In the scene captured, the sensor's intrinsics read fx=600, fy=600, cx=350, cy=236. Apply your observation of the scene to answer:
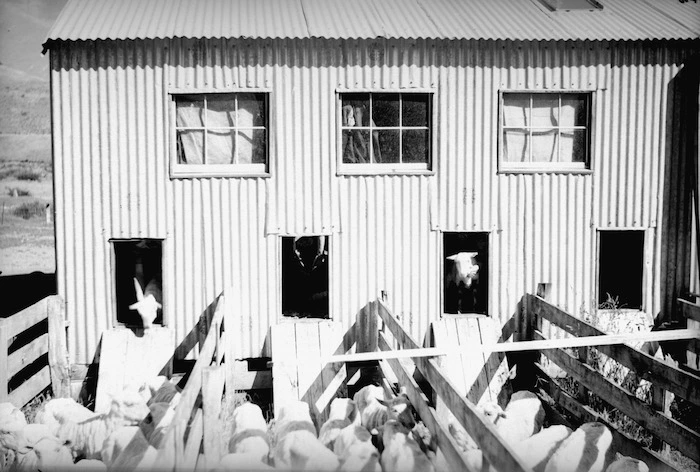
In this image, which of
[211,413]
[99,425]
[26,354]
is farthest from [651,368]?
[26,354]

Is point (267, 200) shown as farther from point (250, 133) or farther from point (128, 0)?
point (128, 0)

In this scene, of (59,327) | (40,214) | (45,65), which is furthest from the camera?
(45,65)

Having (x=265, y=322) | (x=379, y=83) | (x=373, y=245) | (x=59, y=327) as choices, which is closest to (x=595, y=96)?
(x=379, y=83)

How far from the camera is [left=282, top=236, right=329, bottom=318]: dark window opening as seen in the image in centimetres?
1028

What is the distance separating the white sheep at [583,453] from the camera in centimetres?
662

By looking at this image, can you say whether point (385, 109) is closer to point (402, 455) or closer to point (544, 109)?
point (544, 109)

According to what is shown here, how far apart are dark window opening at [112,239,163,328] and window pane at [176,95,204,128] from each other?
2.01m

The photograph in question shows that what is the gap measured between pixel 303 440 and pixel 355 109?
218 inches

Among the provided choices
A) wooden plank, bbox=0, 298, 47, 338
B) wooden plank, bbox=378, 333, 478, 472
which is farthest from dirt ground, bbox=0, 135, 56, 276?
wooden plank, bbox=378, 333, 478, 472

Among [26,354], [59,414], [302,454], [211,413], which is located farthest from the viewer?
[26,354]

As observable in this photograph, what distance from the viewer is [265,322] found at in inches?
395

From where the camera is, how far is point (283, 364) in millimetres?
9336

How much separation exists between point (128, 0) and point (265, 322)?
6.20 meters

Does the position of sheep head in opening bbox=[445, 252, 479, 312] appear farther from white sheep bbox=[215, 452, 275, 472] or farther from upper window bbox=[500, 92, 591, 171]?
white sheep bbox=[215, 452, 275, 472]
